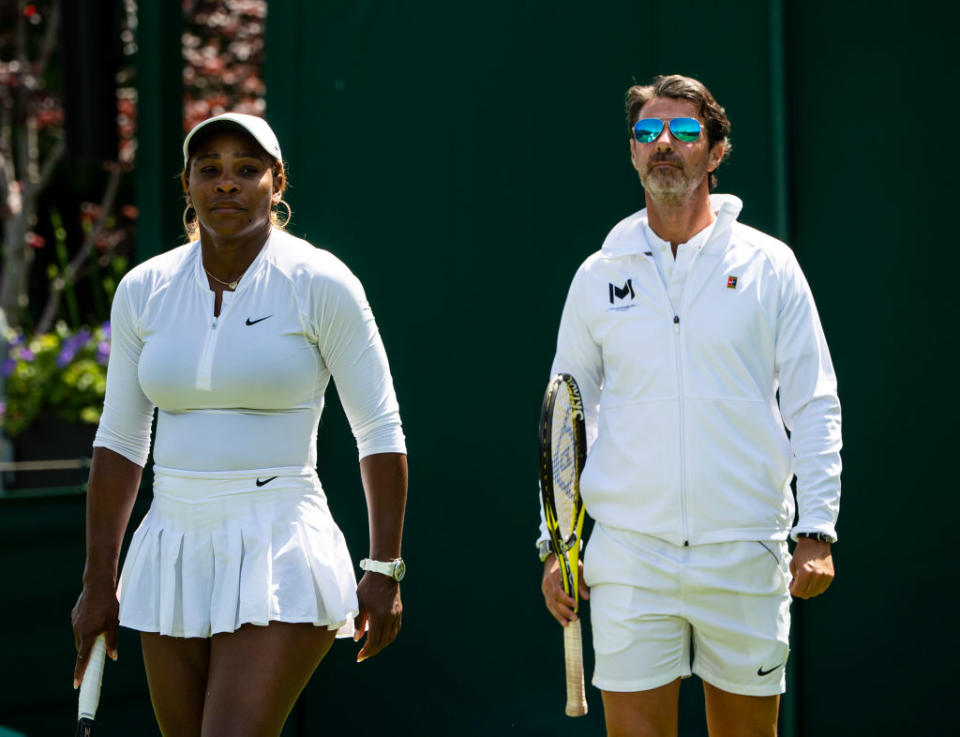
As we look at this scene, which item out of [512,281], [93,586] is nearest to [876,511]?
[512,281]

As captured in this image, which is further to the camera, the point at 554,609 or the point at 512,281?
the point at 512,281

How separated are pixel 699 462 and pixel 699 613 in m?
0.41

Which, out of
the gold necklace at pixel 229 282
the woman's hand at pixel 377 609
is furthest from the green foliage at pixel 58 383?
the woman's hand at pixel 377 609

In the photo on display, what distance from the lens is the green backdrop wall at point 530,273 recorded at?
4.56m

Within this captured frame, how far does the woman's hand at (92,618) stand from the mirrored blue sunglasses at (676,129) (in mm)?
1913

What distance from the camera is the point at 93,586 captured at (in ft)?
11.4

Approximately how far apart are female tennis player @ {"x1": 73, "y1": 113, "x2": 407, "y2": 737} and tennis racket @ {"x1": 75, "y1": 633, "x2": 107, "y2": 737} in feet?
0.11

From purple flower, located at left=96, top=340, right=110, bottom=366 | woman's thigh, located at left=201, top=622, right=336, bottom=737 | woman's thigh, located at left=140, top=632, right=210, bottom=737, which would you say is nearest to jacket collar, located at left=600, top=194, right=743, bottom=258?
woman's thigh, located at left=201, top=622, right=336, bottom=737

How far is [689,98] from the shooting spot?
12.4 feet

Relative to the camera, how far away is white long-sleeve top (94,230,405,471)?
10.9 ft

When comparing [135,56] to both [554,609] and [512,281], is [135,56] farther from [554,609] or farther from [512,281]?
[554,609]

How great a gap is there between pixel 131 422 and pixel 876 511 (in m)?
2.56

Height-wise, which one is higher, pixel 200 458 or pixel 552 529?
pixel 200 458

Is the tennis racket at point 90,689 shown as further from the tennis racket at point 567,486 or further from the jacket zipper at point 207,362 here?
the tennis racket at point 567,486
